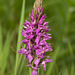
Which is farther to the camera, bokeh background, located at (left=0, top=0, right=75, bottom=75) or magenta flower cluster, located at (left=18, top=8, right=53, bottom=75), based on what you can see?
bokeh background, located at (left=0, top=0, right=75, bottom=75)

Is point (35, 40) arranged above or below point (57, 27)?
below

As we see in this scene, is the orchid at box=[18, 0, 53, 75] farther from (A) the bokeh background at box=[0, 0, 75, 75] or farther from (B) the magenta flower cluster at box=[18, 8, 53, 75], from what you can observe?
(A) the bokeh background at box=[0, 0, 75, 75]

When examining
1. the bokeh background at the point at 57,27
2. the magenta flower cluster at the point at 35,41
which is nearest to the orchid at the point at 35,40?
the magenta flower cluster at the point at 35,41

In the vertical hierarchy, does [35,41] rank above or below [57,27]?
below

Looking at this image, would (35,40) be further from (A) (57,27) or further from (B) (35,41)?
(A) (57,27)

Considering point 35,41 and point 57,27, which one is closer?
point 35,41

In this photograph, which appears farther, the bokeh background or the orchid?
the bokeh background

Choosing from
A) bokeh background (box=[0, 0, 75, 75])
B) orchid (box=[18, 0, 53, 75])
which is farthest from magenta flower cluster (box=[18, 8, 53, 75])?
bokeh background (box=[0, 0, 75, 75])

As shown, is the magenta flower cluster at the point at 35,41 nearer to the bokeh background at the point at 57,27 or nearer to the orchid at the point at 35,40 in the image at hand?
the orchid at the point at 35,40

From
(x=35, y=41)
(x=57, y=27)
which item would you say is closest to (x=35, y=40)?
(x=35, y=41)

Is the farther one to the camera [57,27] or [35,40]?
[57,27]

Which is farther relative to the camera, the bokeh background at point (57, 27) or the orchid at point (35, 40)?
the bokeh background at point (57, 27)

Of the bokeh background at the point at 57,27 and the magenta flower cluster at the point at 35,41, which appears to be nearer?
the magenta flower cluster at the point at 35,41
